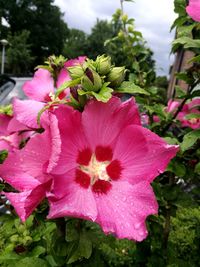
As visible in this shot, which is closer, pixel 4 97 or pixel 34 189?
pixel 34 189

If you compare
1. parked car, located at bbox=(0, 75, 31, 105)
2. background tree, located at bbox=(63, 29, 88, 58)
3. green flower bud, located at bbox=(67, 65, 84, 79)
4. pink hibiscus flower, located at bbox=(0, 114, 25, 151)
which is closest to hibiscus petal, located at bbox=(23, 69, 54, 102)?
pink hibiscus flower, located at bbox=(0, 114, 25, 151)

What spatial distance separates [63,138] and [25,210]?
192mm

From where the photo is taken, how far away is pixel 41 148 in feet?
3.10

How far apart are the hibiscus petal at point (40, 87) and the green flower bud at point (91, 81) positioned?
431 mm

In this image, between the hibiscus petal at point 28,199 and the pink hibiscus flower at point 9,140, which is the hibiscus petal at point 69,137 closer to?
the hibiscus petal at point 28,199

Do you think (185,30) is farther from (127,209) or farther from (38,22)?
(38,22)

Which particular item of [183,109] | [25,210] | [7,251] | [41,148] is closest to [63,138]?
[41,148]

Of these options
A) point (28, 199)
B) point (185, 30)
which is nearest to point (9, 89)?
point (185, 30)

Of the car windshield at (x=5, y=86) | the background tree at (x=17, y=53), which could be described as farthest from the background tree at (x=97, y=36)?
the car windshield at (x=5, y=86)

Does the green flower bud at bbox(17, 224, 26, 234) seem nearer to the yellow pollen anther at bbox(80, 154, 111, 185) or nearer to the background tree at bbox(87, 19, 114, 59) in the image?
the yellow pollen anther at bbox(80, 154, 111, 185)

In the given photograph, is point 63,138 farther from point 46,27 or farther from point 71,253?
point 46,27

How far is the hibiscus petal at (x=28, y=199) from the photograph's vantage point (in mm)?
887

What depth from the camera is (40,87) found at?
139cm

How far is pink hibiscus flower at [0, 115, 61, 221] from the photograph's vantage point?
0.89 metres
